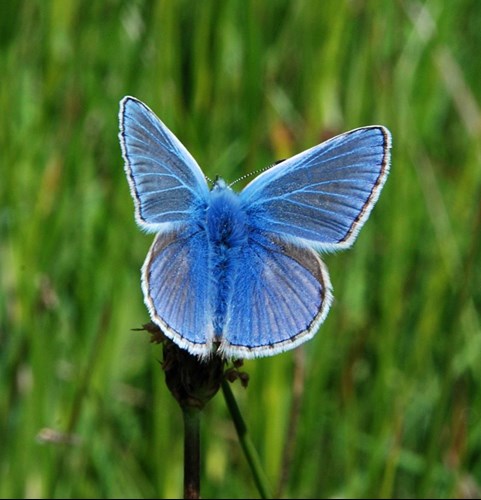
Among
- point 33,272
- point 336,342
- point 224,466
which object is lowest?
point 224,466

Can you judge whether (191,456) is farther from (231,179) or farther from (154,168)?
(231,179)

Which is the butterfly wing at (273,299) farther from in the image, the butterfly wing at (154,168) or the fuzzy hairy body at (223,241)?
the butterfly wing at (154,168)

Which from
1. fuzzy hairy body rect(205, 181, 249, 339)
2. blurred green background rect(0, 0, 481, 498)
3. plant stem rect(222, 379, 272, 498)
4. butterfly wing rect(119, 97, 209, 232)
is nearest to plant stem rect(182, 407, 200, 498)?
plant stem rect(222, 379, 272, 498)

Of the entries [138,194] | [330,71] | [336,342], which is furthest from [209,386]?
[330,71]

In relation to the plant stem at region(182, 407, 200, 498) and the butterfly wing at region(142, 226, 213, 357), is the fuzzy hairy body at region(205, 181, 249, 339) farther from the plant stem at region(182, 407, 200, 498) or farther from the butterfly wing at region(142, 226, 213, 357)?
the plant stem at region(182, 407, 200, 498)

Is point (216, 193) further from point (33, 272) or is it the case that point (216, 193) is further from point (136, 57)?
point (136, 57)
